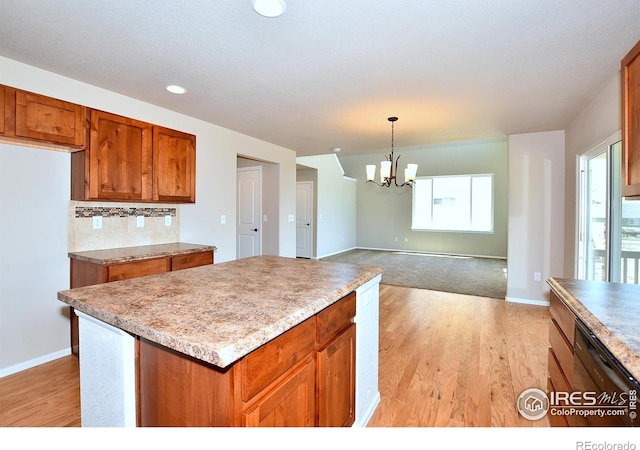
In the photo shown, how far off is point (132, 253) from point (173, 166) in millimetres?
987

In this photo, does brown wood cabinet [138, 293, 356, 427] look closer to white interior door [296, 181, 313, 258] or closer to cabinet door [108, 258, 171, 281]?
cabinet door [108, 258, 171, 281]

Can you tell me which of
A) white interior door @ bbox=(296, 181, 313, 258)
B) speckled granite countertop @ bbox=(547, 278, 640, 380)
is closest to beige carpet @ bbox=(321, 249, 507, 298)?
white interior door @ bbox=(296, 181, 313, 258)

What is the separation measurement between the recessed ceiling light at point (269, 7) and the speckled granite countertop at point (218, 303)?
1393 mm

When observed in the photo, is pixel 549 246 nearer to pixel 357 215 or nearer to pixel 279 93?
pixel 279 93

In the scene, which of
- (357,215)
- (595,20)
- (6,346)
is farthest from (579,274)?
(357,215)

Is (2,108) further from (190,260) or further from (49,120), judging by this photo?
(190,260)

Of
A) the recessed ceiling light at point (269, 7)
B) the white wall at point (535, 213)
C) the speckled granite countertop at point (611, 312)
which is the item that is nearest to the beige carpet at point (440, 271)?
the white wall at point (535, 213)

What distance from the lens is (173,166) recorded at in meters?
3.15

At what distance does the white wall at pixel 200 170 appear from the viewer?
94.4 inches

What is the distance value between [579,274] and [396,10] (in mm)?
3421

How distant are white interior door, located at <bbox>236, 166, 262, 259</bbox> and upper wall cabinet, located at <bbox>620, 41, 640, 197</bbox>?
450cm

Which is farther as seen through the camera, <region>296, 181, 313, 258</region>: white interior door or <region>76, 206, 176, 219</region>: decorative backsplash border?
<region>296, 181, 313, 258</region>: white interior door

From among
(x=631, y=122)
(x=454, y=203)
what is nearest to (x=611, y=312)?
(x=631, y=122)

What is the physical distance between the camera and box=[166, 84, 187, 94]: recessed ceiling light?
8.62ft
